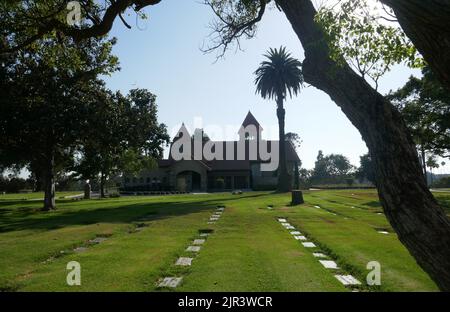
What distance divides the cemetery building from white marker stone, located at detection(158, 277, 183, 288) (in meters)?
51.2

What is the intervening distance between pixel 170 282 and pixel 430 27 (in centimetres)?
579

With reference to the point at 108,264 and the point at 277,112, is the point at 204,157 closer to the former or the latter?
the point at 277,112

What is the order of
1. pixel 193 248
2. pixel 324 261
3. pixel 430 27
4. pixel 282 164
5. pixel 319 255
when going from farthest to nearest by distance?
1. pixel 282 164
2. pixel 193 248
3. pixel 319 255
4. pixel 324 261
5. pixel 430 27

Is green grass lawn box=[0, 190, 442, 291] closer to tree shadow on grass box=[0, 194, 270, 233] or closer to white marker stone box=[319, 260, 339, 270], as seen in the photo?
white marker stone box=[319, 260, 339, 270]

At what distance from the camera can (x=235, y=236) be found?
43.9 ft

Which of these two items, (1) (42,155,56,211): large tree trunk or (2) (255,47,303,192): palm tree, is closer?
(1) (42,155,56,211): large tree trunk

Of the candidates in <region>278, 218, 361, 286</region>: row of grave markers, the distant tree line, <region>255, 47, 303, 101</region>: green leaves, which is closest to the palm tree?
<region>255, 47, 303, 101</region>: green leaves

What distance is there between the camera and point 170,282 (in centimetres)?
725

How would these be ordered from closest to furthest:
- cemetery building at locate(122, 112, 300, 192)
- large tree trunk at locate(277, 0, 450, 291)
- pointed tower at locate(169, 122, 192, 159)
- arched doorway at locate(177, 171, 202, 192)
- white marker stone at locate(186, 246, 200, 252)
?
large tree trunk at locate(277, 0, 450, 291), white marker stone at locate(186, 246, 200, 252), cemetery building at locate(122, 112, 300, 192), arched doorway at locate(177, 171, 202, 192), pointed tower at locate(169, 122, 192, 159)

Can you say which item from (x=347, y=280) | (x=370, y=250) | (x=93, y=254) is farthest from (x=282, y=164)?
(x=347, y=280)

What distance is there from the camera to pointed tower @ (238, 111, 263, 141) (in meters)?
68.2

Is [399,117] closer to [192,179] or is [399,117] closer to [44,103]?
[44,103]

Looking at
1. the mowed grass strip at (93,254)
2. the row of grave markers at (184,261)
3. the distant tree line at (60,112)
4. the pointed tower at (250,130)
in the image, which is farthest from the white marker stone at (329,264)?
the pointed tower at (250,130)

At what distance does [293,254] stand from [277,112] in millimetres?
42895
